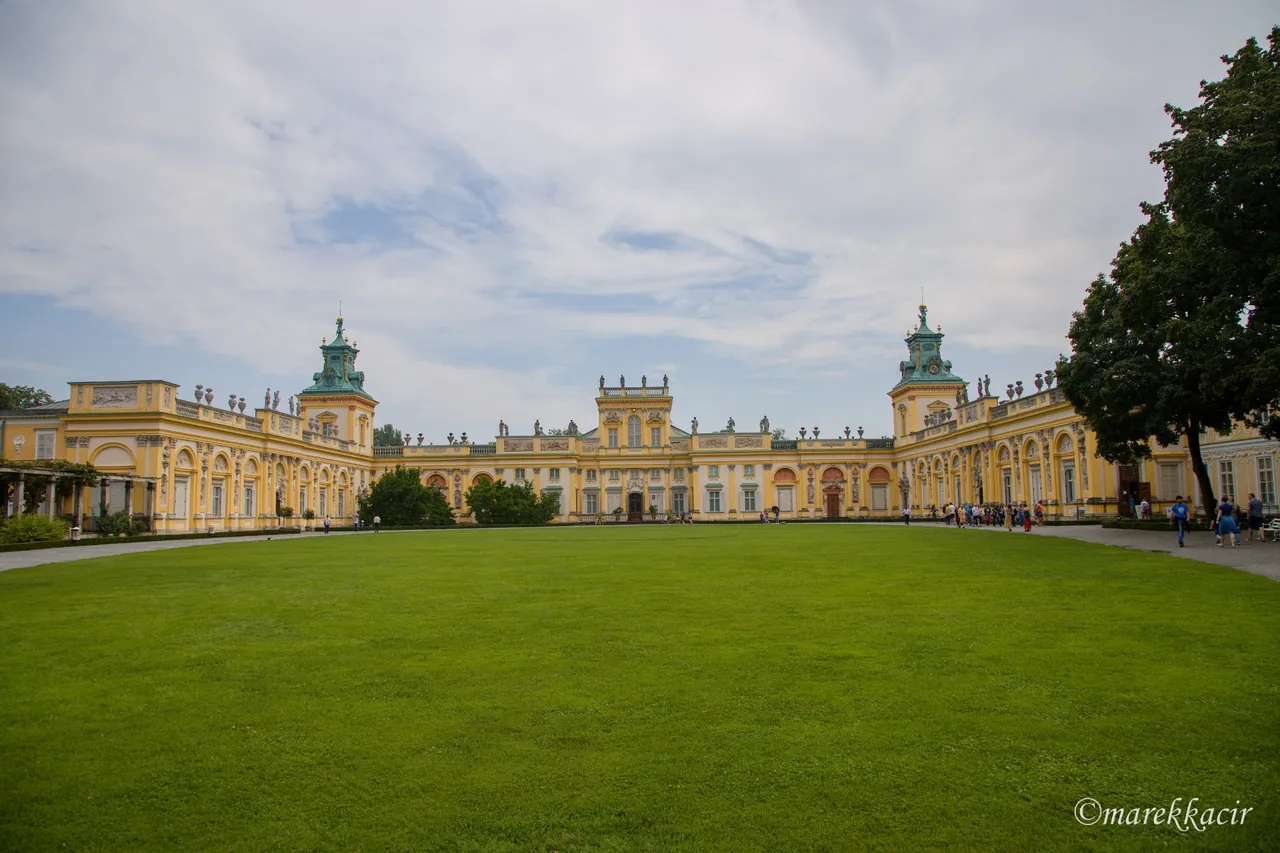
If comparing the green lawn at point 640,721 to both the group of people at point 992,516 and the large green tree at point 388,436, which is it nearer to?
the group of people at point 992,516

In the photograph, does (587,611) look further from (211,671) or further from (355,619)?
(211,671)

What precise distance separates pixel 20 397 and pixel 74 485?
34258mm

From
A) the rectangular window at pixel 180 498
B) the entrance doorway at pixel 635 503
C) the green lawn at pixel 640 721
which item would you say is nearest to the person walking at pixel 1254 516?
the green lawn at pixel 640 721

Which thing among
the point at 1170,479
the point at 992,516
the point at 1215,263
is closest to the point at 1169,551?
the point at 1215,263

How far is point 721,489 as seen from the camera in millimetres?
69750

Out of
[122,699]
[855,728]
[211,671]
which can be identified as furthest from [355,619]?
[855,728]

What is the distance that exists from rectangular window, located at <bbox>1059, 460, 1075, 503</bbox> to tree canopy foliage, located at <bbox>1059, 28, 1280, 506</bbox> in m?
14.3

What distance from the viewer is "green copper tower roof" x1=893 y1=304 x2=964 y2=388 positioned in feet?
221

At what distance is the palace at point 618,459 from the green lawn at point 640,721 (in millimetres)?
29698

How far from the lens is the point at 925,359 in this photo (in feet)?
223

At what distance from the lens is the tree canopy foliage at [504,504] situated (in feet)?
199

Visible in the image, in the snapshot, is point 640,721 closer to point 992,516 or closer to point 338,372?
point 992,516

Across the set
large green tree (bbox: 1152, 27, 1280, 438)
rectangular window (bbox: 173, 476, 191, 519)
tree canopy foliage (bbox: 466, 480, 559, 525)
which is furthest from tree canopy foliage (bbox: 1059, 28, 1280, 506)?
tree canopy foliage (bbox: 466, 480, 559, 525)

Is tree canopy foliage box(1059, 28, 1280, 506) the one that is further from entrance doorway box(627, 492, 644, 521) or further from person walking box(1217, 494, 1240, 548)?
entrance doorway box(627, 492, 644, 521)
